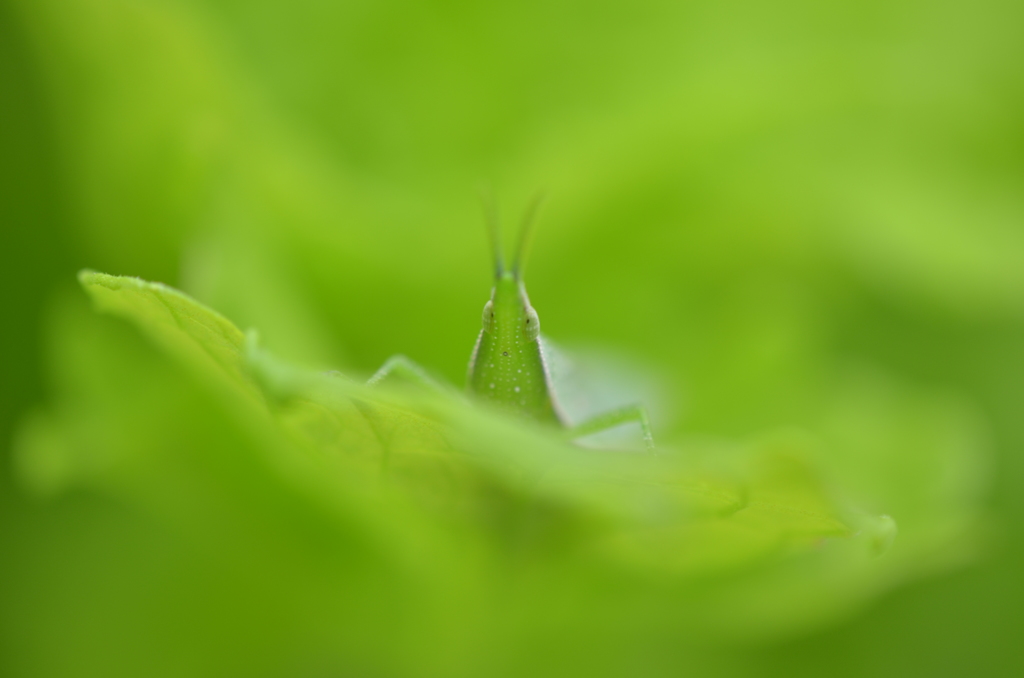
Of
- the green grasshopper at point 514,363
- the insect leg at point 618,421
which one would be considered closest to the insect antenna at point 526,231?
the green grasshopper at point 514,363

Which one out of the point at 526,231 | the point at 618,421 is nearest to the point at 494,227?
the point at 526,231

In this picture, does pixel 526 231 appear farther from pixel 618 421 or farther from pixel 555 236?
pixel 618 421

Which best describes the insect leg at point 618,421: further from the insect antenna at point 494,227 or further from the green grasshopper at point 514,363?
the insect antenna at point 494,227

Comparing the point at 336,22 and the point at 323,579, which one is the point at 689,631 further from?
the point at 336,22

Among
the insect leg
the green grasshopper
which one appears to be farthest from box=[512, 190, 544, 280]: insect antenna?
the insect leg

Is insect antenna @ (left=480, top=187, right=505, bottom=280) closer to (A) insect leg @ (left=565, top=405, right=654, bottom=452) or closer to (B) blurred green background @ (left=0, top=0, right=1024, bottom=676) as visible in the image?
(B) blurred green background @ (left=0, top=0, right=1024, bottom=676)
